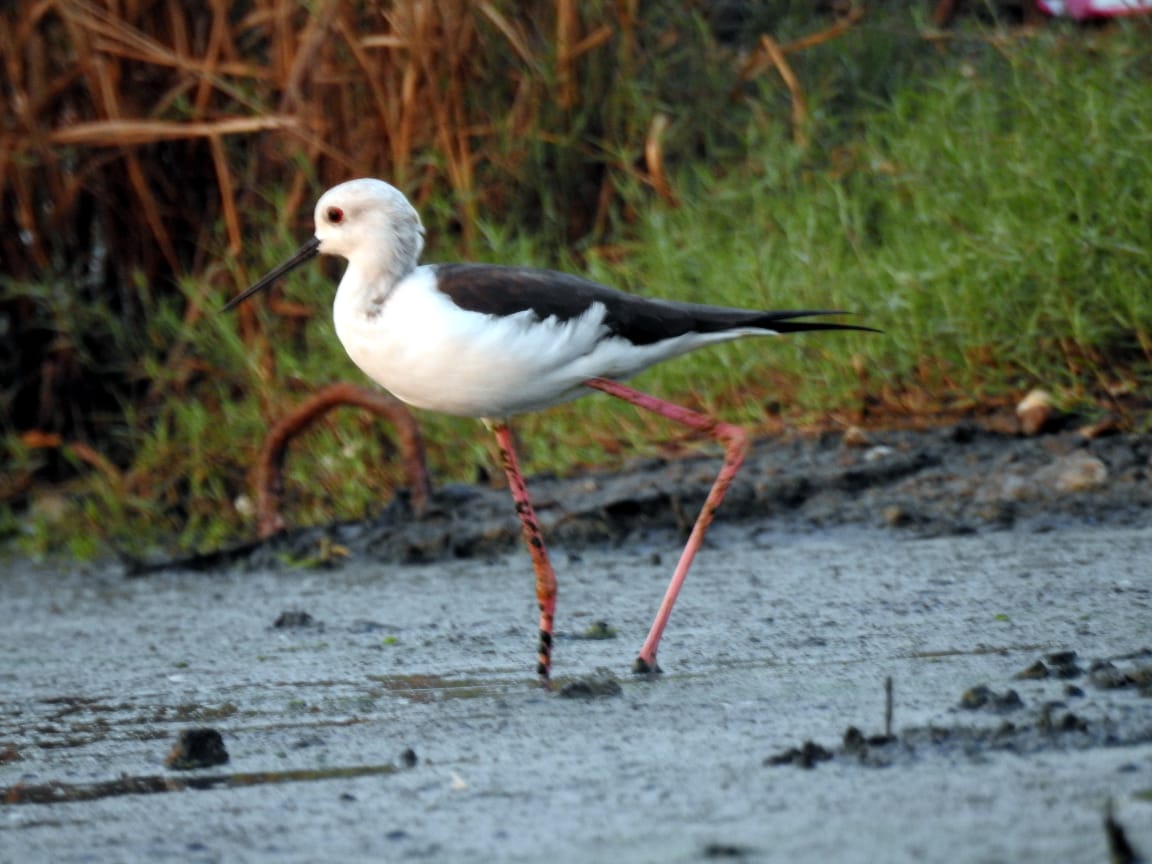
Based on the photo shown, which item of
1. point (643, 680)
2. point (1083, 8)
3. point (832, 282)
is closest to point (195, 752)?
point (643, 680)

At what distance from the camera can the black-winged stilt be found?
11.7 ft

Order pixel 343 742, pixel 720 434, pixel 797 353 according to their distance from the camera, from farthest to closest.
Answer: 1. pixel 797 353
2. pixel 720 434
3. pixel 343 742

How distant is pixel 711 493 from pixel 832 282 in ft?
7.28

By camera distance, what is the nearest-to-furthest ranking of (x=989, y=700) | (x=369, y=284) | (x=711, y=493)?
(x=989, y=700)
(x=369, y=284)
(x=711, y=493)

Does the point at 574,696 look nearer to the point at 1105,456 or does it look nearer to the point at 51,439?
the point at 1105,456

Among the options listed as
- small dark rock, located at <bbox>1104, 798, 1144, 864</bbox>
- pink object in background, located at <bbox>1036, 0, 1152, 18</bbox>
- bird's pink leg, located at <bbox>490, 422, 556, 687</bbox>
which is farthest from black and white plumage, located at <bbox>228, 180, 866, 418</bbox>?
pink object in background, located at <bbox>1036, 0, 1152, 18</bbox>

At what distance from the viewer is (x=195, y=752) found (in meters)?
3.04

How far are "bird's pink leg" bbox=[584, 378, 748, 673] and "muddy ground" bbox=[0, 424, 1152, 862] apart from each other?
0.09 metres

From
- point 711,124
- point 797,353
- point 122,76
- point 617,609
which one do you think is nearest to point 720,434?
point 617,609

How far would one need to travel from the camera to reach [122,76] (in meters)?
7.36

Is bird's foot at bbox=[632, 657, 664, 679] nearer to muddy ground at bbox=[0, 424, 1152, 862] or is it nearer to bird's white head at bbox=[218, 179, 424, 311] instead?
muddy ground at bbox=[0, 424, 1152, 862]

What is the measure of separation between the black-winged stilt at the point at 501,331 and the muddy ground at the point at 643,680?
412mm

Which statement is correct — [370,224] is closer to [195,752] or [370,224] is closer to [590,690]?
[590,690]

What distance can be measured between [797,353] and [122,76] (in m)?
3.24
